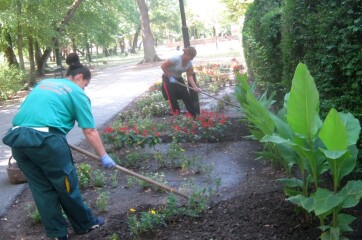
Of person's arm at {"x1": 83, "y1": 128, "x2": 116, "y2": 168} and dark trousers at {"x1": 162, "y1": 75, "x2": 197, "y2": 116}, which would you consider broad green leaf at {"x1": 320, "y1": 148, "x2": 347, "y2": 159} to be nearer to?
person's arm at {"x1": 83, "y1": 128, "x2": 116, "y2": 168}

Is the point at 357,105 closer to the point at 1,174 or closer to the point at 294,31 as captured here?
the point at 294,31

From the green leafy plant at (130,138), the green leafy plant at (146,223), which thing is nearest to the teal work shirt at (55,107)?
the green leafy plant at (146,223)

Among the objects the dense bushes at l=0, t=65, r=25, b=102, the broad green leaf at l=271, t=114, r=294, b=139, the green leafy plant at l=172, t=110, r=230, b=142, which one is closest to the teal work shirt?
the broad green leaf at l=271, t=114, r=294, b=139

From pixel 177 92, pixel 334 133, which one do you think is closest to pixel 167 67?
pixel 177 92

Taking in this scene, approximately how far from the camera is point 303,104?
9.18ft

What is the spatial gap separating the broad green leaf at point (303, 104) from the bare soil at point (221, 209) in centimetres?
95

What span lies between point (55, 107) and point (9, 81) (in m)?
14.3

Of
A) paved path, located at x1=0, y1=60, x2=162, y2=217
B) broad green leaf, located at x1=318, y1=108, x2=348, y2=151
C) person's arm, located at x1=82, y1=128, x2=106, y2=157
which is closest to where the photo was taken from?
broad green leaf, located at x1=318, y1=108, x2=348, y2=151

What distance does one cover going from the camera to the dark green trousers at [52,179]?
3.59 meters

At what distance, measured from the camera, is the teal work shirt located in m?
3.60

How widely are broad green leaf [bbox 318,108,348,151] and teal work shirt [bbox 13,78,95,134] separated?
2.03m

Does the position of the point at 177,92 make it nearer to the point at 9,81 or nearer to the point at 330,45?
the point at 330,45

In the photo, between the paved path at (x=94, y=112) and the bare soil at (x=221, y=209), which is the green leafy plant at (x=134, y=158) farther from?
the paved path at (x=94, y=112)

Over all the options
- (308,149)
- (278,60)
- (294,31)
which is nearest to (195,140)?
(278,60)
